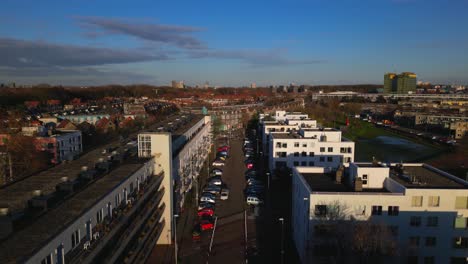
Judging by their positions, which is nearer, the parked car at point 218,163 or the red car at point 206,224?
the red car at point 206,224

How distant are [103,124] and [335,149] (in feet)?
81.1

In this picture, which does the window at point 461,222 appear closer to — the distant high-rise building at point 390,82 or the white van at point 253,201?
the white van at point 253,201

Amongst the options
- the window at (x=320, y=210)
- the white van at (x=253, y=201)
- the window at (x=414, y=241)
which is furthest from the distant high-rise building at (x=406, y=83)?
the window at (x=320, y=210)

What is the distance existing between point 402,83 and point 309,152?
123093 millimetres

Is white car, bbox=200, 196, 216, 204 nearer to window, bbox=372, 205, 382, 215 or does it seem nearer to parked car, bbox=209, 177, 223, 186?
parked car, bbox=209, 177, 223, 186

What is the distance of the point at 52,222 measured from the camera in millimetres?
6648

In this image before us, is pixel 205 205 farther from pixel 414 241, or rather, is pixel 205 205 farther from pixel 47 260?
pixel 47 260

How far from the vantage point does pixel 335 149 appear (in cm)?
2186

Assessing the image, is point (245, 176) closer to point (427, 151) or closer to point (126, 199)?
point (126, 199)

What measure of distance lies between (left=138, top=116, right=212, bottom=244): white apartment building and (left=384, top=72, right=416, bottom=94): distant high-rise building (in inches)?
4797

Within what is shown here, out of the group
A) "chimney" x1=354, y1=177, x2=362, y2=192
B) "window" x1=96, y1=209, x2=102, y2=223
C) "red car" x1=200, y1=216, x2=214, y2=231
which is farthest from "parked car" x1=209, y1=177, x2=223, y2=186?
"window" x1=96, y1=209, x2=102, y2=223

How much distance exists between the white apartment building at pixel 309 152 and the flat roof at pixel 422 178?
7404mm

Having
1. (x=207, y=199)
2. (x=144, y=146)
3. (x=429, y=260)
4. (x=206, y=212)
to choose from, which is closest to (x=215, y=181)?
(x=207, y=199)

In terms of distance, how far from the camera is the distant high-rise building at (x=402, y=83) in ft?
423
